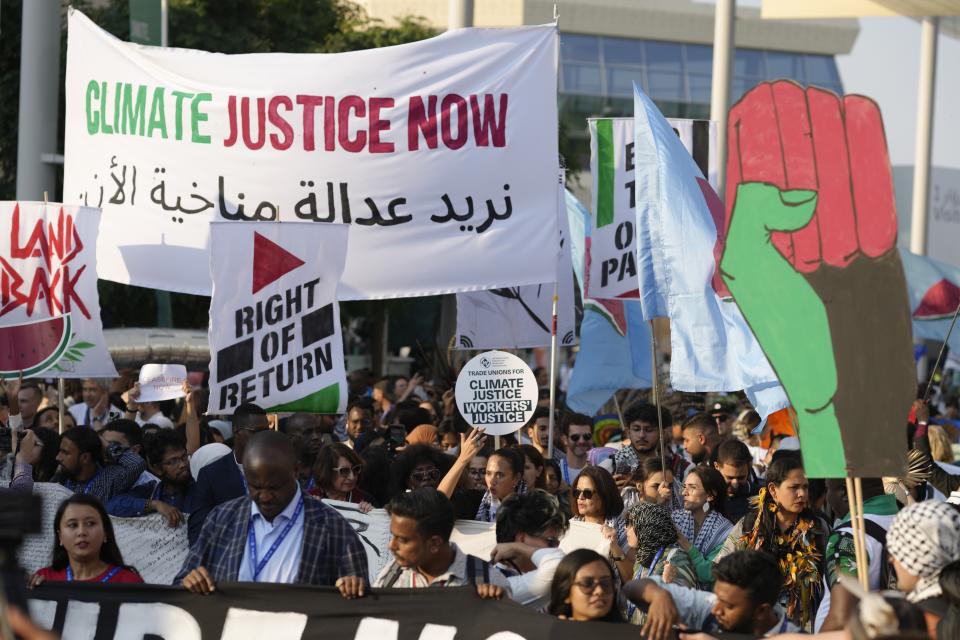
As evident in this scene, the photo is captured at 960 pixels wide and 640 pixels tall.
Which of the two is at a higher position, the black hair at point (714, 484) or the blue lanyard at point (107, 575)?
the black hair at point (714, 484)

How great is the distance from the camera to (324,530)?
5.74m

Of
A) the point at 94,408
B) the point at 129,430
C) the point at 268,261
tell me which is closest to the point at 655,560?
the point at 268,261

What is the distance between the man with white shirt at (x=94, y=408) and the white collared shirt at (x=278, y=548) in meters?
7.42

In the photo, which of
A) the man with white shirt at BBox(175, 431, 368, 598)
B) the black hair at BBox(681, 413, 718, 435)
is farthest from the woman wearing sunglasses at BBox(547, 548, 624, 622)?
the black hair at BBox(681, 413, 718, 435)

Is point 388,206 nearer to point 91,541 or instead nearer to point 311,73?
point 311,73

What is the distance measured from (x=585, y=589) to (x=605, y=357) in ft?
27.0

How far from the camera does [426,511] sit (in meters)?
5.46

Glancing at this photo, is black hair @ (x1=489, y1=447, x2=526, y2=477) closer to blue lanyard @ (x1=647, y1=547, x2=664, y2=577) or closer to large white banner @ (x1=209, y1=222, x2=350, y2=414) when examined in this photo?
large white banner @ (x1=209, y1=222, x2=350, y2=414)

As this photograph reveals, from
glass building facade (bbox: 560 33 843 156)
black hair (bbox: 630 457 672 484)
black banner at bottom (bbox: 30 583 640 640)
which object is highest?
glass building facade (bbox: 560 33 843 156)

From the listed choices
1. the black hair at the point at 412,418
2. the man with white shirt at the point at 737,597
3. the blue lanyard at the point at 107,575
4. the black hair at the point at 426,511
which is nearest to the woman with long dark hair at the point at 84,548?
the blue lanyard at the point at 107,575

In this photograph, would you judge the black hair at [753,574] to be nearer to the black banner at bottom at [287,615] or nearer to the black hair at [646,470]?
the black banner at bottom at [287,615]

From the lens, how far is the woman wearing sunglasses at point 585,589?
544 centimetres

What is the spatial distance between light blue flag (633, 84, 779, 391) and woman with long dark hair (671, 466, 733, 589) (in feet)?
6.75

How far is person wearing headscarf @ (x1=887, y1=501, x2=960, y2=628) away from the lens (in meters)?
4.57
